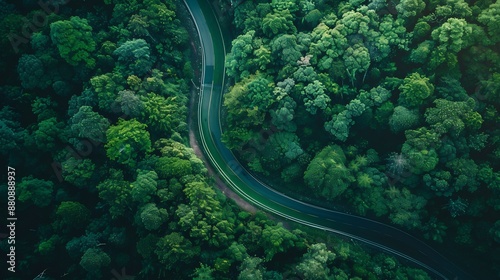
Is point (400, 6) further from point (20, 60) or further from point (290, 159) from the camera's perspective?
point (20, 60)

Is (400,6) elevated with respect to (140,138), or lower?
elevated

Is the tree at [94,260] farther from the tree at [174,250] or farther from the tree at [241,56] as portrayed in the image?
the tree at [241,56]

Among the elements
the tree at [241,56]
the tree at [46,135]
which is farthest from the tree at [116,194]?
the tree at [241,56]

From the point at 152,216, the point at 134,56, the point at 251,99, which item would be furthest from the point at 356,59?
the point at 152,216

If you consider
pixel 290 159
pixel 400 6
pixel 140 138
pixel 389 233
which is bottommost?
pixel 389 233

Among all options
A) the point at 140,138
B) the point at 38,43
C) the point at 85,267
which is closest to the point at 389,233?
the point at 140,138

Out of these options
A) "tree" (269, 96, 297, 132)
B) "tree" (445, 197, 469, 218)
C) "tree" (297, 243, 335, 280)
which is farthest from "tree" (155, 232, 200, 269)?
"tree" (445, 197, 469, 218)

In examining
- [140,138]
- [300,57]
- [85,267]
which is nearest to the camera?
[85,267]
